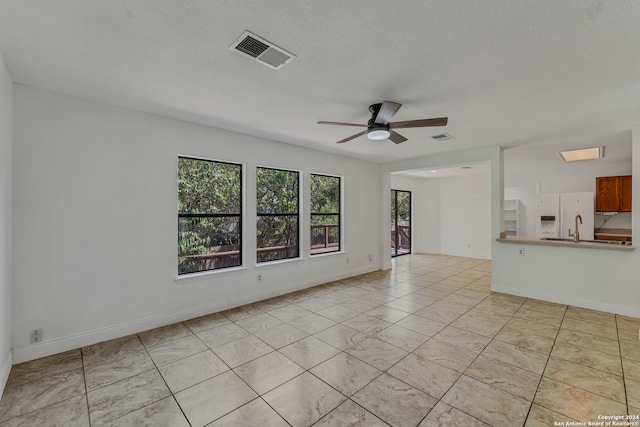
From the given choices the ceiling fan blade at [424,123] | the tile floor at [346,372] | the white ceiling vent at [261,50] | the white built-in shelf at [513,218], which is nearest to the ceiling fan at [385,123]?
the ceiling fan blade at [424,123]

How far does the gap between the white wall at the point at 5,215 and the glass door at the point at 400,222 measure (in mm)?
8101

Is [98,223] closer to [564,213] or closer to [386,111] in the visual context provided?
[386,111]

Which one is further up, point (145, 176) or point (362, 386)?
point (145, 176)

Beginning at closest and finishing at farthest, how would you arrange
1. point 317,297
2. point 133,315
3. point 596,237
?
point 133,315
point 317,297
point 596,237

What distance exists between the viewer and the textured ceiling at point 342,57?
1.67 m

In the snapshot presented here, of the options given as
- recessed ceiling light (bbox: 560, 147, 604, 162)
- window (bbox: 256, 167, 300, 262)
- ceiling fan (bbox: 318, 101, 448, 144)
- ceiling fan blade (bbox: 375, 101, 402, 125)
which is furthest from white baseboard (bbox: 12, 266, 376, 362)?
recessed ceiling light (bbox: 560, 147, 604, 162)

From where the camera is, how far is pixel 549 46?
6.57 feet

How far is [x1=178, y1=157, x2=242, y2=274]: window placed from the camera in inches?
148

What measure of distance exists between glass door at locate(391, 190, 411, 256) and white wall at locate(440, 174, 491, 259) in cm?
112

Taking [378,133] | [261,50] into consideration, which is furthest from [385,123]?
[261,50]

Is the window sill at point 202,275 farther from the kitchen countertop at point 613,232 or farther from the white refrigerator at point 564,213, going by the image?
the kitchen countertop at point 613,232

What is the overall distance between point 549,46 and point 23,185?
4635 mm

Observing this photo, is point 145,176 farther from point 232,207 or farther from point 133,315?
point 133,315

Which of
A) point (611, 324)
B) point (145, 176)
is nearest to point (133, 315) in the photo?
point (145, 176)
